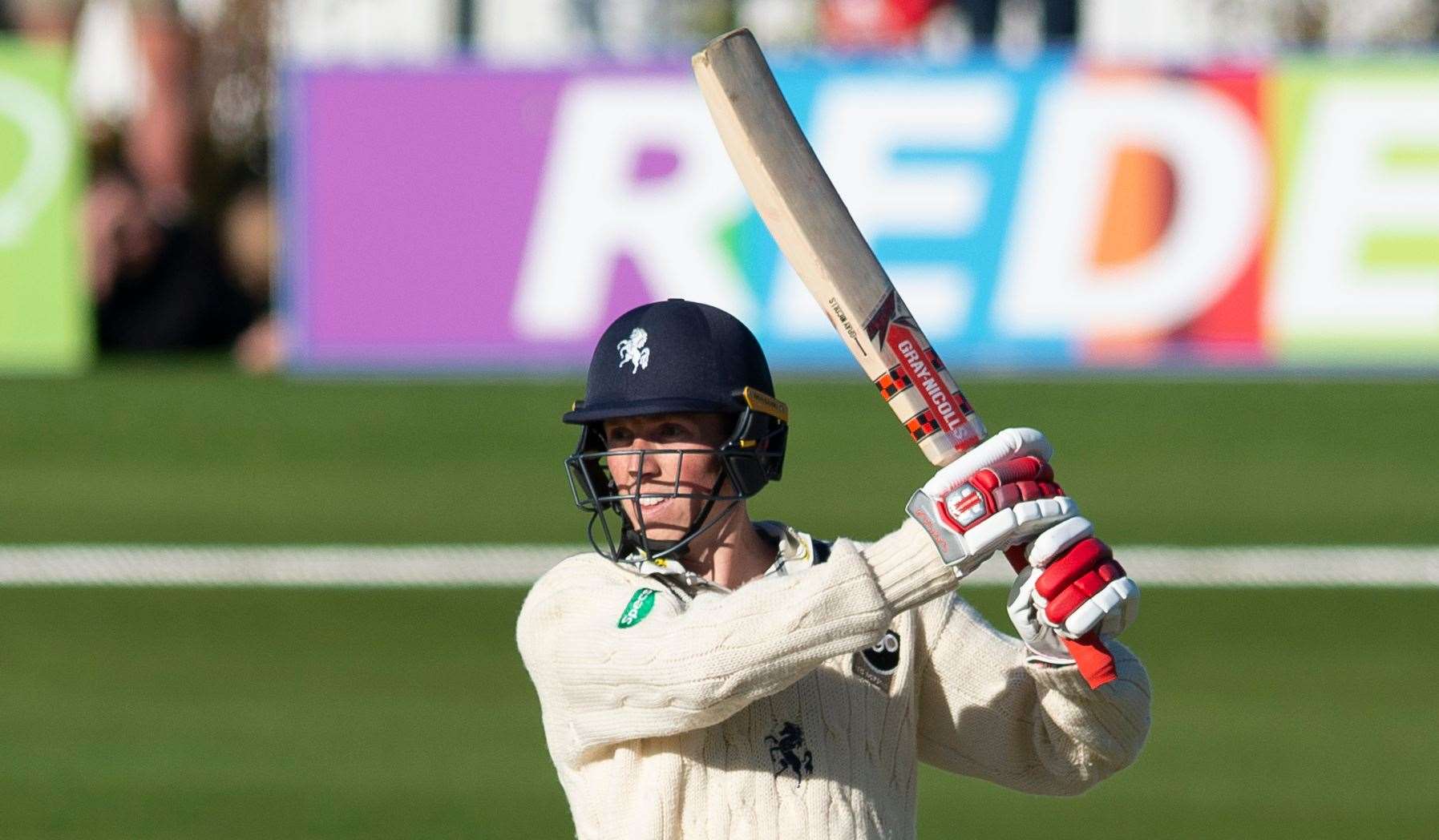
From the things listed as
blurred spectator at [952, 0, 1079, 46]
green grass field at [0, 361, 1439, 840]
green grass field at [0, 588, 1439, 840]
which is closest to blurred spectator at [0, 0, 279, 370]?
green grass field at [0, 361, 1439, 840]

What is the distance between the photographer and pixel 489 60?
1159 cm

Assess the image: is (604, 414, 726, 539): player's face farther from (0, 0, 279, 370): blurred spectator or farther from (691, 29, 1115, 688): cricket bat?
(0, 0, 279, 370): blurred spectator

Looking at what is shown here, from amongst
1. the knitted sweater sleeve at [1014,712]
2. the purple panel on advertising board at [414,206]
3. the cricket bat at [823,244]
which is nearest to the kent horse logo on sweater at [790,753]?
the knitted sweater sleeve at [1014,712]

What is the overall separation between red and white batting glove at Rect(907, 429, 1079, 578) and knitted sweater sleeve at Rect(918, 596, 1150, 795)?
12.4 inches

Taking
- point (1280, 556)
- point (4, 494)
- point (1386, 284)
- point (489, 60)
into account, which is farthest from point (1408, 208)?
point (4, 494)

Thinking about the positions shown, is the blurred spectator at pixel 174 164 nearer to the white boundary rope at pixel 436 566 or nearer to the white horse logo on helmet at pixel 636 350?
the white boundary rope at pixel 436 566

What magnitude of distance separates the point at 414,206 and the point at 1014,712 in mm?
8912

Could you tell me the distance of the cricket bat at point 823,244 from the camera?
2797mm

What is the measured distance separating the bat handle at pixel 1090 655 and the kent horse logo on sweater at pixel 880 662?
7.8 inches

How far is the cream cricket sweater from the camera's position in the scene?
2562 millimetres

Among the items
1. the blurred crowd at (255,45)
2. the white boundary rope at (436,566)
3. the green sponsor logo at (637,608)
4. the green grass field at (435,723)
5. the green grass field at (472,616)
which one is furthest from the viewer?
the blurred crowd at (255,45)

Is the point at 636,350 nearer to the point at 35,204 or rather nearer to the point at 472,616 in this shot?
the point at 472,616

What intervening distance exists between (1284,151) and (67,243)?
6417mm

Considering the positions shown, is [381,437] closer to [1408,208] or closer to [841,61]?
[841,61]
